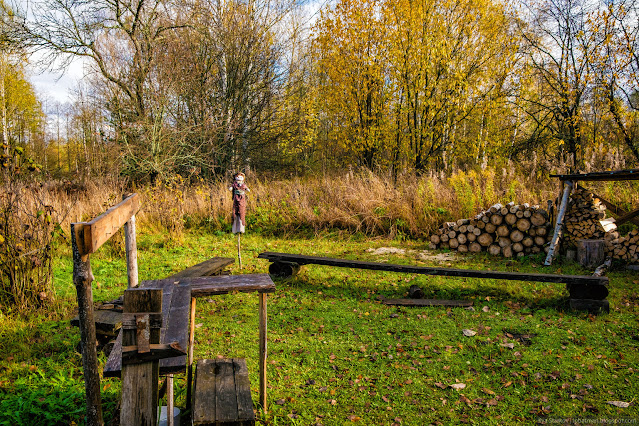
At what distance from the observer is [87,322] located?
210 centimetres

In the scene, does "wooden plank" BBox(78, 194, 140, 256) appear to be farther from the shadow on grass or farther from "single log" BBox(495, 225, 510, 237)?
"single log" BBox(495, 225, 510, 237)

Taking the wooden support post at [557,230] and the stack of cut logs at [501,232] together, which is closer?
the wooden support post at [557,230]

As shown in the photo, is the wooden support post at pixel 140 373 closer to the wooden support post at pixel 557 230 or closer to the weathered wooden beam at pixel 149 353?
the weathered wooden beam at pixel 149 353

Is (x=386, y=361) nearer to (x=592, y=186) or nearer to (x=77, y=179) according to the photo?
(x=592, y=186)

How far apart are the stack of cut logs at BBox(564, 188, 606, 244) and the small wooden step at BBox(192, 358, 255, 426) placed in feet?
23.3

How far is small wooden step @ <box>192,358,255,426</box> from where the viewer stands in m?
2.38

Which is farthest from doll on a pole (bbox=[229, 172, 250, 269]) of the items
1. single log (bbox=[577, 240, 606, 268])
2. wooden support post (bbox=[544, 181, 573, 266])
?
single log (bbox=[577, 240, 606, 268])

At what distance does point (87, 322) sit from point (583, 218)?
8.29 metres

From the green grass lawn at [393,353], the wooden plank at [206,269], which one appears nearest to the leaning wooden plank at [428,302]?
the green grass lawn at [393,353]

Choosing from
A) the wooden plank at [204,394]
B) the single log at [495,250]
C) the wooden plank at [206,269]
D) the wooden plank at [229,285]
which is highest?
the wooden plank at [229,285]

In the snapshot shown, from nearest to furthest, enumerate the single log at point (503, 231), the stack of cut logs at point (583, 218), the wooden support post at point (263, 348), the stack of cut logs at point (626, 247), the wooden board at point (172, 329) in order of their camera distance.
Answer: the wooden board at point (172, 329) → the wooden support post at point (263, 348) → the stack of cut logs at point (626, 247) → the stack of cut logs at point (583, 218) → the single log at point (503, 231)

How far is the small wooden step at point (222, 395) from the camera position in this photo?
2.38 metres

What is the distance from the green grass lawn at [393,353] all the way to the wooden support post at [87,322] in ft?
3.22

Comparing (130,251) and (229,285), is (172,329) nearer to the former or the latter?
(229,285)
